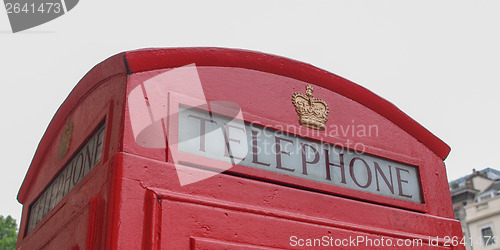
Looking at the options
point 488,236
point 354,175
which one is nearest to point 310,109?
point 354,175

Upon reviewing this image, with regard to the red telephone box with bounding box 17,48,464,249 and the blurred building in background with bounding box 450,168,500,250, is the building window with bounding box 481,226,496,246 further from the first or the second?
the red telephone box with bounding box 17,48,464,249

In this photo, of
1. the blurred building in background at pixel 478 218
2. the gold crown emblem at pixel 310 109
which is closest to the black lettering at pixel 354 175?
the gold crown emblem at pixel 310 109

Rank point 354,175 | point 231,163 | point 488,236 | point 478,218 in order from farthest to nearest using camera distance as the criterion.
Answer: point 478,218, point 488,236, point 354,175, point 231,163

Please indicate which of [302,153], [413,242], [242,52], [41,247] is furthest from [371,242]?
[41,247]

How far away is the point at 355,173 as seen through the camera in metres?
3.88

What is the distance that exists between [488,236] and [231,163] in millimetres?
19603

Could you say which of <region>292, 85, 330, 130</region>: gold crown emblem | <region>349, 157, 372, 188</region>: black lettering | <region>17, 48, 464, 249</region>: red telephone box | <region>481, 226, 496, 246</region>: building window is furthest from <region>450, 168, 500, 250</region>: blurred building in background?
<region>292, 85, 330, 130</region>: gold crown emblem

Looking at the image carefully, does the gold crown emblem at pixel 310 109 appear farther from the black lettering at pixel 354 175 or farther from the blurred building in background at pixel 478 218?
the blurred building in background at pixel 478 218

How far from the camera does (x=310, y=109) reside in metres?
3.90

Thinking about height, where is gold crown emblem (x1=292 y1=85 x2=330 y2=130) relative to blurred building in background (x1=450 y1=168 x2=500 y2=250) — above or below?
below

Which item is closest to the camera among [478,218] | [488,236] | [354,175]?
[354,175]

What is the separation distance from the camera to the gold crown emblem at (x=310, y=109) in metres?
3.83

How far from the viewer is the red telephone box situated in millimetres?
2986

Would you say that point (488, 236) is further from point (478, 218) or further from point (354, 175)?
point (354, 175)
